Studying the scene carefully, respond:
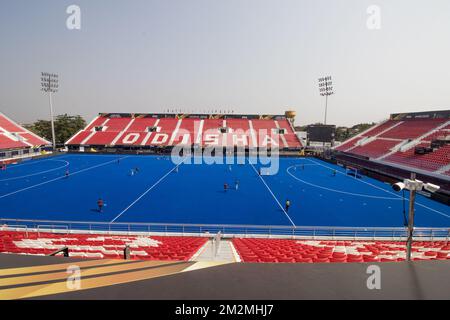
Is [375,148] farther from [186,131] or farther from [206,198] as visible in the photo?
[186,131]

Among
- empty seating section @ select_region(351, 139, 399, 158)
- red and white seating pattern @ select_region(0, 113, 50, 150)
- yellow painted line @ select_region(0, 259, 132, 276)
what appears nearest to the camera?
yellow painted line @ select_region(0, 259, 132, 276)

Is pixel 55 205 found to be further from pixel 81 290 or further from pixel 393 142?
pixel 393 142

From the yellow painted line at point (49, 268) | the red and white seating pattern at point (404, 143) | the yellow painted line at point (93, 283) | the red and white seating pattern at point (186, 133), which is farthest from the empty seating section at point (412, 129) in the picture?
the yellow painted line at point (49, 268)

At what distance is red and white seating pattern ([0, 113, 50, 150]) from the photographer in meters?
44.4

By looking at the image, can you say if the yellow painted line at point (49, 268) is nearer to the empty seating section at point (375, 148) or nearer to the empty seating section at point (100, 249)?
the empty seating section at point (100, 249)

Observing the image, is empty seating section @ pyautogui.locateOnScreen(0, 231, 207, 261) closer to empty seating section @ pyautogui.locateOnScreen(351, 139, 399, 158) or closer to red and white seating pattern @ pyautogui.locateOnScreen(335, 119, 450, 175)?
red and white seating pattern @ pyautogui.locateOnScreen(335, 119, 450, 175)

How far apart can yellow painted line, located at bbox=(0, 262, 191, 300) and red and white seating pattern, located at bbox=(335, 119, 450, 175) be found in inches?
1397

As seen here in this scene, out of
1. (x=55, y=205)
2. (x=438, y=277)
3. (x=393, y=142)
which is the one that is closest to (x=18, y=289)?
(x=438, y=277)

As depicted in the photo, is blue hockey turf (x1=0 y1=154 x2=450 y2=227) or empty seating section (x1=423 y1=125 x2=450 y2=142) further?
empty seating section (x1=423 y1=125 x2=450 y2=142)

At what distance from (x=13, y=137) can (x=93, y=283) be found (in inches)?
2384

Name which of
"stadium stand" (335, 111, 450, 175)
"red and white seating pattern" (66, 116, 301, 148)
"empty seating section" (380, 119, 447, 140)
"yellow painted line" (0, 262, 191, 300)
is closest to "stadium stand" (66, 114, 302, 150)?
"red and white seating pattern" (66, 116, 301, 148)

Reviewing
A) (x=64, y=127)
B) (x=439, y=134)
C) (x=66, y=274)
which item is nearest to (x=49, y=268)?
(x=66, y=274)
